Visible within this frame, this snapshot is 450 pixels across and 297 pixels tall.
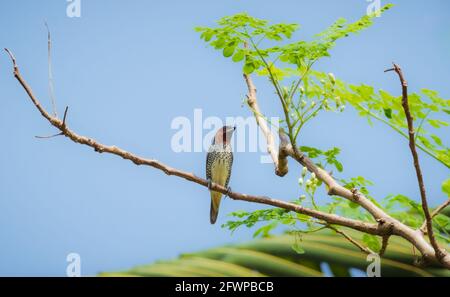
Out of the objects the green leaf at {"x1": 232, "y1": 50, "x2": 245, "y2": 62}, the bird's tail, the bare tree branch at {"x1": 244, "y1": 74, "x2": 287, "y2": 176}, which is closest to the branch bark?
the bare tree branch at {"x1": 244, "y1": 74, "x2": 287, "y2": 176}

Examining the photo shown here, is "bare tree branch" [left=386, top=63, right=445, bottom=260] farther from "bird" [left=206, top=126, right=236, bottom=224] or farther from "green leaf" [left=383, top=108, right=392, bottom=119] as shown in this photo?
"bird" [left=206, top=126, right=236, bottom=224]

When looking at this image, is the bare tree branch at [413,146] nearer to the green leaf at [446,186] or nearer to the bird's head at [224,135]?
the green leaf at [446,186]

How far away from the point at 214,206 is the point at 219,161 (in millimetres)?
277

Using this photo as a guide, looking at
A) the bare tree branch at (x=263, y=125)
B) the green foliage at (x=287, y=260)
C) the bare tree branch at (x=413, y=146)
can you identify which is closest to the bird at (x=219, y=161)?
the green foliage at (x=287, y=260)

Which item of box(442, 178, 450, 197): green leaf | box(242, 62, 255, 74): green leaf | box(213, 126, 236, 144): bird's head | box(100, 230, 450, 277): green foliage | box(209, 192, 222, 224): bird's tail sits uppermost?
box(213, 126, 236, 144): bird's head

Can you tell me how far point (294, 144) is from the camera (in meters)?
2.06

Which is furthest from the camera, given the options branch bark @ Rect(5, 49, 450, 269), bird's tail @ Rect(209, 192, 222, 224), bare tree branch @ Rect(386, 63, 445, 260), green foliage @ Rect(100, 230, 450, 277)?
bird's tail @ Rect(209, 192, 222, 224)

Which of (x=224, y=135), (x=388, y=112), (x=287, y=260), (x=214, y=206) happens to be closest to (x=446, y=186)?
(x=388, y=112)

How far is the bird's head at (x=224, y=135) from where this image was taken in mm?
3369

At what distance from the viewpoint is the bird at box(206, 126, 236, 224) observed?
11.3 ft

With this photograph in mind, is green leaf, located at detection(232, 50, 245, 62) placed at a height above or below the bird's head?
below
